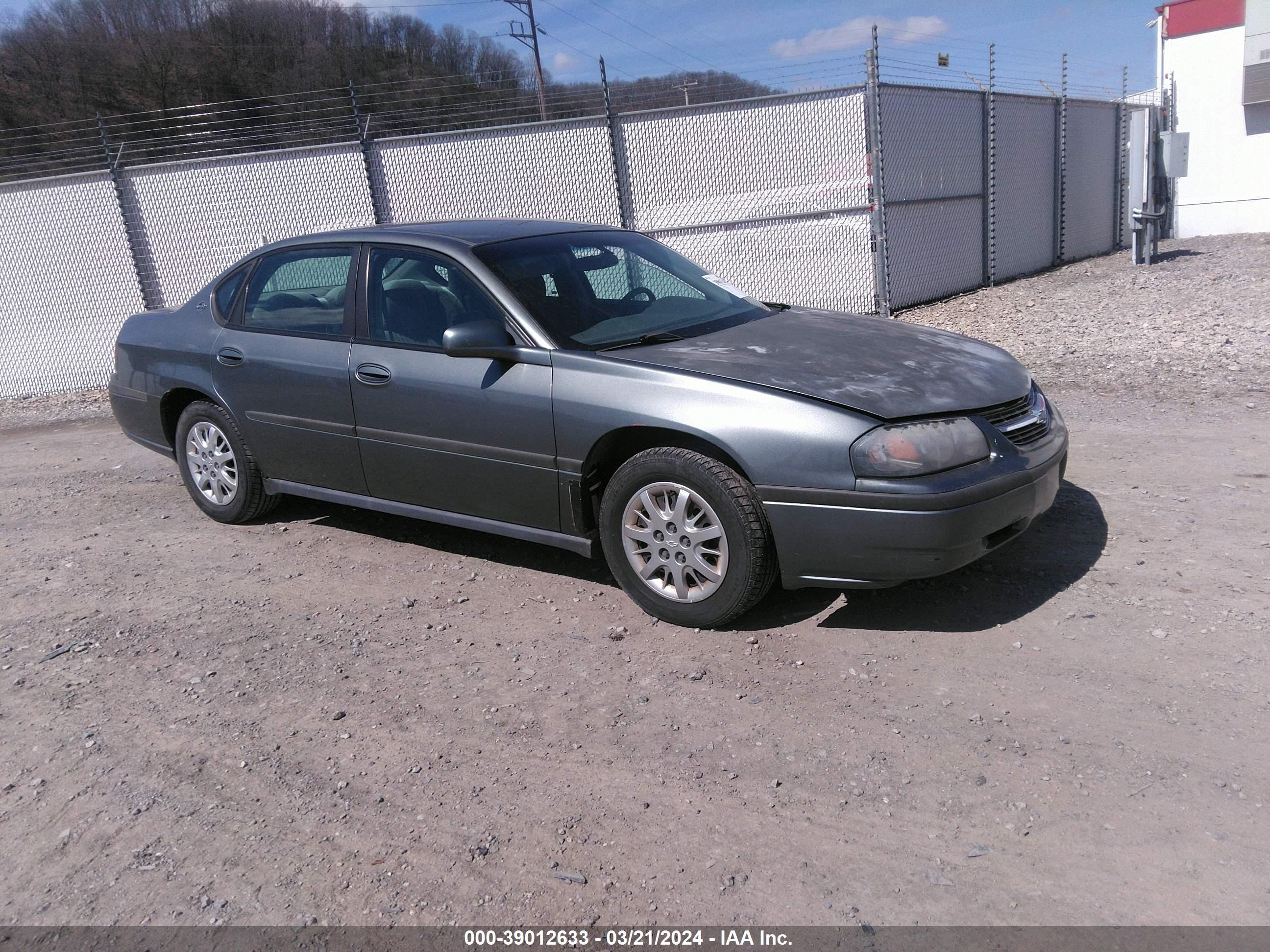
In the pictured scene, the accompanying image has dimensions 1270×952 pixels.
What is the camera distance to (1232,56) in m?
17.5

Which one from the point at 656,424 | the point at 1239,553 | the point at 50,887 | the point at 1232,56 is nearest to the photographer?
the point at 50,887

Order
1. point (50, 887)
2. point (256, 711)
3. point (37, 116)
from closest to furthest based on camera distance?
point (50, 887) → point (256, 711) → point (37, 116)

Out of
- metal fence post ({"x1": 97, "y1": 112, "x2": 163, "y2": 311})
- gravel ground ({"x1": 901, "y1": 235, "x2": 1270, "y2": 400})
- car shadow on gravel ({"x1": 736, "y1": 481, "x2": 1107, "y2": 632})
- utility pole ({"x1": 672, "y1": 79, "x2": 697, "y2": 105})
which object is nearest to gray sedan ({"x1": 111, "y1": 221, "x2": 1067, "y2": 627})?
car shadow on gravel ({"x1": 736, "y1": 481, "x2": 1107, "y2": 632})

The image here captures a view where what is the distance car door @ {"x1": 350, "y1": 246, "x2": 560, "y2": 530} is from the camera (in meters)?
4.20

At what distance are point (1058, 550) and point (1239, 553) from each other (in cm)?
72

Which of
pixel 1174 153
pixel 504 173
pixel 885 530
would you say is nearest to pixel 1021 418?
pixel 885 530

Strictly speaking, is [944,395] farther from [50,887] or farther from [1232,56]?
[1232,56]

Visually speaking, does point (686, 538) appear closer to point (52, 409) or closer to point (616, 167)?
point (616, 167)

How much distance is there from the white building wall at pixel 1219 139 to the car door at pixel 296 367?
59.4ft

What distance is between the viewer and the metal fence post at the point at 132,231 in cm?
1123

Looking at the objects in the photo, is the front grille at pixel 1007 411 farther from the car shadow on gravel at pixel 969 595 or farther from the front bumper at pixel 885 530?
the car shadow on gravel at pixel 969 595

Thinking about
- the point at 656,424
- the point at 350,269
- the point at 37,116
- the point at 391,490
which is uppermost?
the point at 37,116

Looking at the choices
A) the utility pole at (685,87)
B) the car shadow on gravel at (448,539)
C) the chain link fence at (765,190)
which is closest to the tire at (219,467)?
the car shadow on gravel at (448,539)

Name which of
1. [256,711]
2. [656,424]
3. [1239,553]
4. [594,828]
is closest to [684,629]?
[656,424]
